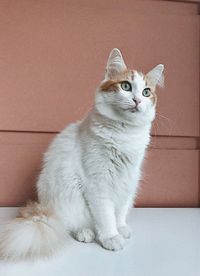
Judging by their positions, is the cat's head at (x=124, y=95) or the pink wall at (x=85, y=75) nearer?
the cat's head at (x=124, y=95)

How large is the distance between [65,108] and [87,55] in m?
0.22

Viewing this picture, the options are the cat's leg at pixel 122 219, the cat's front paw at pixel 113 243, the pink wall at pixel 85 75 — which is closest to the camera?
the cat's front paw at pixel 113 243

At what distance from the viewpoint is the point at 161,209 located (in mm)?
1230

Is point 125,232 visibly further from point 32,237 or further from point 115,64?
point 115,64

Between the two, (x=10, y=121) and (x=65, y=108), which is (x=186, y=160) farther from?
(x=10, y=121)

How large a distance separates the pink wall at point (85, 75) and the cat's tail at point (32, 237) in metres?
0.43

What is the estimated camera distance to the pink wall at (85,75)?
1.20 m

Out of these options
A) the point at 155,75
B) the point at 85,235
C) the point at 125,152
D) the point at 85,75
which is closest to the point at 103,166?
the point at 125,152

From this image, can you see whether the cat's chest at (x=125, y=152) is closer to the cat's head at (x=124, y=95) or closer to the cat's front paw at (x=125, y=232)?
the cat's head at (x=124, y=95)

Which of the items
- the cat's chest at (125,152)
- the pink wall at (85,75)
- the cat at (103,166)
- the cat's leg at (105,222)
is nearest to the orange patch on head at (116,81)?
the cat at (103,166)

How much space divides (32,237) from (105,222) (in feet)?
0.62

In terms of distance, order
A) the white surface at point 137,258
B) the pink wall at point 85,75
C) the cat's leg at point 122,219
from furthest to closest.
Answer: the pink wall at point 85,75
the cat's leg at point 122,219
the white surface at point 137,258

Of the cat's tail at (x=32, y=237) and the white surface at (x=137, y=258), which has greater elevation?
the cat's tail at (x=32, y=237)

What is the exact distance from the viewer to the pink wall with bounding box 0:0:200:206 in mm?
1200
